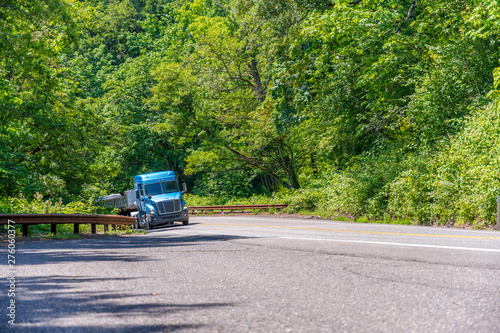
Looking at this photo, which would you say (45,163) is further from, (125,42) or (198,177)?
(125,42)

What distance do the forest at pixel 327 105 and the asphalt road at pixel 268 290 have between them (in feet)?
29.4

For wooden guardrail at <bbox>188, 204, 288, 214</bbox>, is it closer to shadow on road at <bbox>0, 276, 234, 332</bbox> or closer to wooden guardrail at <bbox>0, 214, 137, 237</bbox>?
wooden guardrail at <bbox>0, 214, 137, 237</bbox>

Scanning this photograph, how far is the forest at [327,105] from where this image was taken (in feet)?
56.1

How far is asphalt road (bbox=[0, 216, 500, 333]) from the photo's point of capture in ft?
13.5

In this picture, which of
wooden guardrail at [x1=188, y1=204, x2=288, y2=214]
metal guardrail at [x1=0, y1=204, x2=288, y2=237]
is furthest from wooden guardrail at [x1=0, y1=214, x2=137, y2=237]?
wooden guardrail at [x1=188, y1=204, x2=288, y2=214]

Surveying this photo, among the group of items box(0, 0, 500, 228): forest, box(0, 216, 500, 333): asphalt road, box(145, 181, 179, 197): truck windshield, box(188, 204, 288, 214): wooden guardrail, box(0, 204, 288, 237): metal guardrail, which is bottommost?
box(0, 216, 500, 333): asphalt road

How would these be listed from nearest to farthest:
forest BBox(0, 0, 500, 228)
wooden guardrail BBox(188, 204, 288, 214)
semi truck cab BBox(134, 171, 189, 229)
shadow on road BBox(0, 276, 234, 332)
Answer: shadow on road BBox(0, 276, 234, 332), forest BBox(0, 0, 500, 228), semi truck cab BBox(134, 171, 189, 229), wooden guardrail BBox(188, 204, 288, 214)

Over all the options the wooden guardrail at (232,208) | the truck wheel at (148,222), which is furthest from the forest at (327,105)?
the truck wheel at (148,222)

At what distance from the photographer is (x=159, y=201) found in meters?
24.1

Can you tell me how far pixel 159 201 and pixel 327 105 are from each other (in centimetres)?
1039

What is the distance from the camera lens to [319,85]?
27250 mm

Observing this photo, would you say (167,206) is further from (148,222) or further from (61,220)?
(61,220)

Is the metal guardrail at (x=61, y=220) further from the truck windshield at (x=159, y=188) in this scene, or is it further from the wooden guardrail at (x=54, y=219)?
the truck windshield at (x=159, y=188)

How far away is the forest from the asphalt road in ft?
29.4
